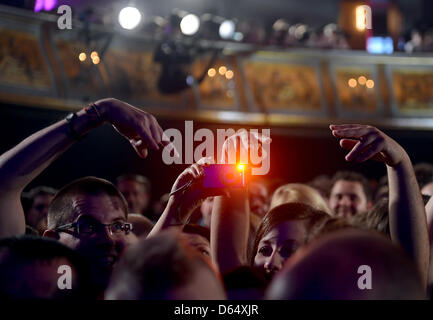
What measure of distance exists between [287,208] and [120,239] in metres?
0.73

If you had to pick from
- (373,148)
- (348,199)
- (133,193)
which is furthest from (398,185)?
(133,193)

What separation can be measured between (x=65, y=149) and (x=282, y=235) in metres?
0.92

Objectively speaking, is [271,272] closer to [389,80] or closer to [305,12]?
[389,80]

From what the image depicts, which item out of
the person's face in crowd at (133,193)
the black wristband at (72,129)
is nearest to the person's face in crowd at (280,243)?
the black wristband at (72,129)

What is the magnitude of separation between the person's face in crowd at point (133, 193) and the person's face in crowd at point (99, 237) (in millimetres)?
3557

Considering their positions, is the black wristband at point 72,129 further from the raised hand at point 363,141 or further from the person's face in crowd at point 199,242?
the raised hand at point 363,141

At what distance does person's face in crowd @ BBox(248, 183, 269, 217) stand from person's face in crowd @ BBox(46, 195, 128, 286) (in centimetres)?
215

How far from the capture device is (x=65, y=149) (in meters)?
2.10

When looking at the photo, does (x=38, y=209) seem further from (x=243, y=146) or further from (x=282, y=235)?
(x=282, y=235)

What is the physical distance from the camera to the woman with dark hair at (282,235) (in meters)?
2.25

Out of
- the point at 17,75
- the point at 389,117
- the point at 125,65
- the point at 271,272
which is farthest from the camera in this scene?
the point at 389,117

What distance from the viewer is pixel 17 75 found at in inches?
288

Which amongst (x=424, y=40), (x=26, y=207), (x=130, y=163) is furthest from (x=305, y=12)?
(x=26, y=207)

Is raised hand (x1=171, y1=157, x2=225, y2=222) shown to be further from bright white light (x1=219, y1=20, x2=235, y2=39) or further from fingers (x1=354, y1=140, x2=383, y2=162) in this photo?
bright white light (x1=219, y1=20, x2=235, y2=39)
